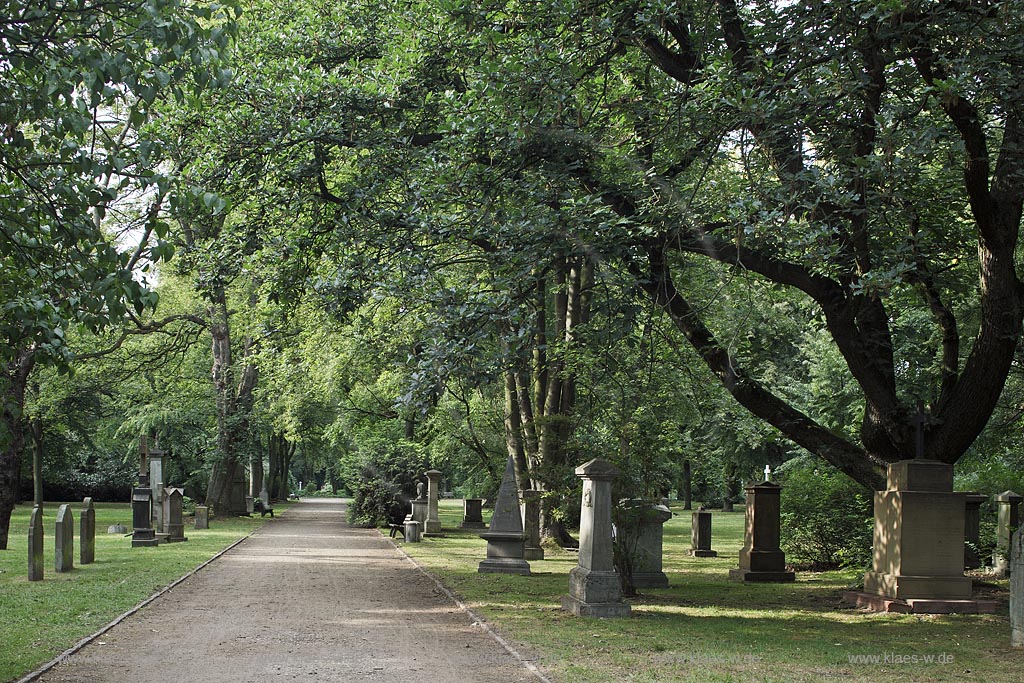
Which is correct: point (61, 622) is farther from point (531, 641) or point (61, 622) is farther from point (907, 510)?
point (907, 510)

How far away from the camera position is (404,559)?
2116 centimetres

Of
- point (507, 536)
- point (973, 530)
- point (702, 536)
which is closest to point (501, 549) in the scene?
point (507, 536)

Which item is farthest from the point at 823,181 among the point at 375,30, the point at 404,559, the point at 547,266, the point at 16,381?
the point at 16,381

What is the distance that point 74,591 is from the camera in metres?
13.6

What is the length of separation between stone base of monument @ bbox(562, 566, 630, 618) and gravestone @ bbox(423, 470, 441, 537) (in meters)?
18.1

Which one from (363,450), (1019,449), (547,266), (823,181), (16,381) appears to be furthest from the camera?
(363,450)

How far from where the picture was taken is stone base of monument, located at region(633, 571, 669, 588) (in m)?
15.9

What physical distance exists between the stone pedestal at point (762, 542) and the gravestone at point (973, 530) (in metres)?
4.25

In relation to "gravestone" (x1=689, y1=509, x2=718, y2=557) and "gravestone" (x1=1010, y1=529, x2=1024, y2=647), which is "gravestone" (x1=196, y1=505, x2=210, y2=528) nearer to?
"gravestone" (x1=689, y1=509, x2=718, y2=557)

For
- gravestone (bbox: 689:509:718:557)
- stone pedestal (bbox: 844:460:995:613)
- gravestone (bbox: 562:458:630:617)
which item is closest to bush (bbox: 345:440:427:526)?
gravestone (bbox: 689:509:718:557)

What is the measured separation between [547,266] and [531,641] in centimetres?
444

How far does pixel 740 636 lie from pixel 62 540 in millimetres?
11380

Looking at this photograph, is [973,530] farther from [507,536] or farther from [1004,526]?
[507,536]

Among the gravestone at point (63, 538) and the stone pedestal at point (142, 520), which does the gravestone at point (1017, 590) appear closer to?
the gravestone at point (63, 538)
